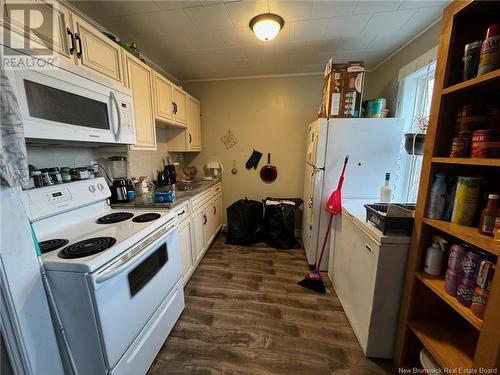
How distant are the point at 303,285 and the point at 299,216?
51.5 inches

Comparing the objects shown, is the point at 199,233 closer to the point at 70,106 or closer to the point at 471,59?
the point at 70,106

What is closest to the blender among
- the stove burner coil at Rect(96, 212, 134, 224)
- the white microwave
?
the stove burner coil at Rect(96, 212, 134, 224)

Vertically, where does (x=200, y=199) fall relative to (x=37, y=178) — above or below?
below

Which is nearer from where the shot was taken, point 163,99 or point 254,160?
point 163,99

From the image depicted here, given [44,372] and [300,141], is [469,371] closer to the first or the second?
[44,372]

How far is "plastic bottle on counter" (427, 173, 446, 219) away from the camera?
1036 mm

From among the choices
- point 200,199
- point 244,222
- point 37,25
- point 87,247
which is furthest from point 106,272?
point 244,222

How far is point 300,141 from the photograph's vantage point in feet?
10.4

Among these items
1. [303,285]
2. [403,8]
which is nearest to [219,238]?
[303,285]

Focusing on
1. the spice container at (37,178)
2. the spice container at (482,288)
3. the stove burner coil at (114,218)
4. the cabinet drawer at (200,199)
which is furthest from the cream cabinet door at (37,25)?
the spice container at (482,288)

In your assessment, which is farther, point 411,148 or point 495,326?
point 411,148

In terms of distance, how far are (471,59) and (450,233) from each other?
2.48ft

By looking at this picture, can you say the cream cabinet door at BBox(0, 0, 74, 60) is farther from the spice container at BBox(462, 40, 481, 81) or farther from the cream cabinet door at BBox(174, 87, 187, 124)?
the spice container at BBox(462, 40, 481, 81)

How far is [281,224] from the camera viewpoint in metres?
2.87
